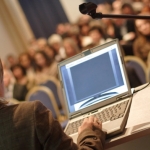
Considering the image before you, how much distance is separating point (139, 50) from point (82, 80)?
2146mm

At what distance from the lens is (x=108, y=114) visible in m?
1.25

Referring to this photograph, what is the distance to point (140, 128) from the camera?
3.33 ft

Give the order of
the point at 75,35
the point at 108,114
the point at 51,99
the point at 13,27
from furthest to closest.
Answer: the point at 13,27
the point at 75,35
the point at 51,99
the point at 108,114

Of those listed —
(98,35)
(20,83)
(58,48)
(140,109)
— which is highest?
(140,109)

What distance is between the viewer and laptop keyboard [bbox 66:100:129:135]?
3.91 ft

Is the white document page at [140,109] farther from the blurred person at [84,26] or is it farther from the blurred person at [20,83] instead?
the blurred person at [84,26]

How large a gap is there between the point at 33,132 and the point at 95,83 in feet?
1.68

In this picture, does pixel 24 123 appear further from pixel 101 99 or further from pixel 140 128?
pixel 101 99

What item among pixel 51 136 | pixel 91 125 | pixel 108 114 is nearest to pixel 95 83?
pixel 108 114

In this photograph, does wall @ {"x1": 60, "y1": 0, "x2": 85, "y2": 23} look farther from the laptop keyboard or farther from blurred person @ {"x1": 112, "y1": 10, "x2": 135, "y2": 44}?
the laptop keyboard

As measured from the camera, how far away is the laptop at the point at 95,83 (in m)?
1.38

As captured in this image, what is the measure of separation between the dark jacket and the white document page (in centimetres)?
14

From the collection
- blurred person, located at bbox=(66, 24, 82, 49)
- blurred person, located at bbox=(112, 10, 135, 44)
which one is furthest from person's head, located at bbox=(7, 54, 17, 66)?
blurred person, located at bbox=(112, 10, 135, 44)

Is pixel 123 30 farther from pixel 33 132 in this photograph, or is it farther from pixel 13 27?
pixel 33 132
